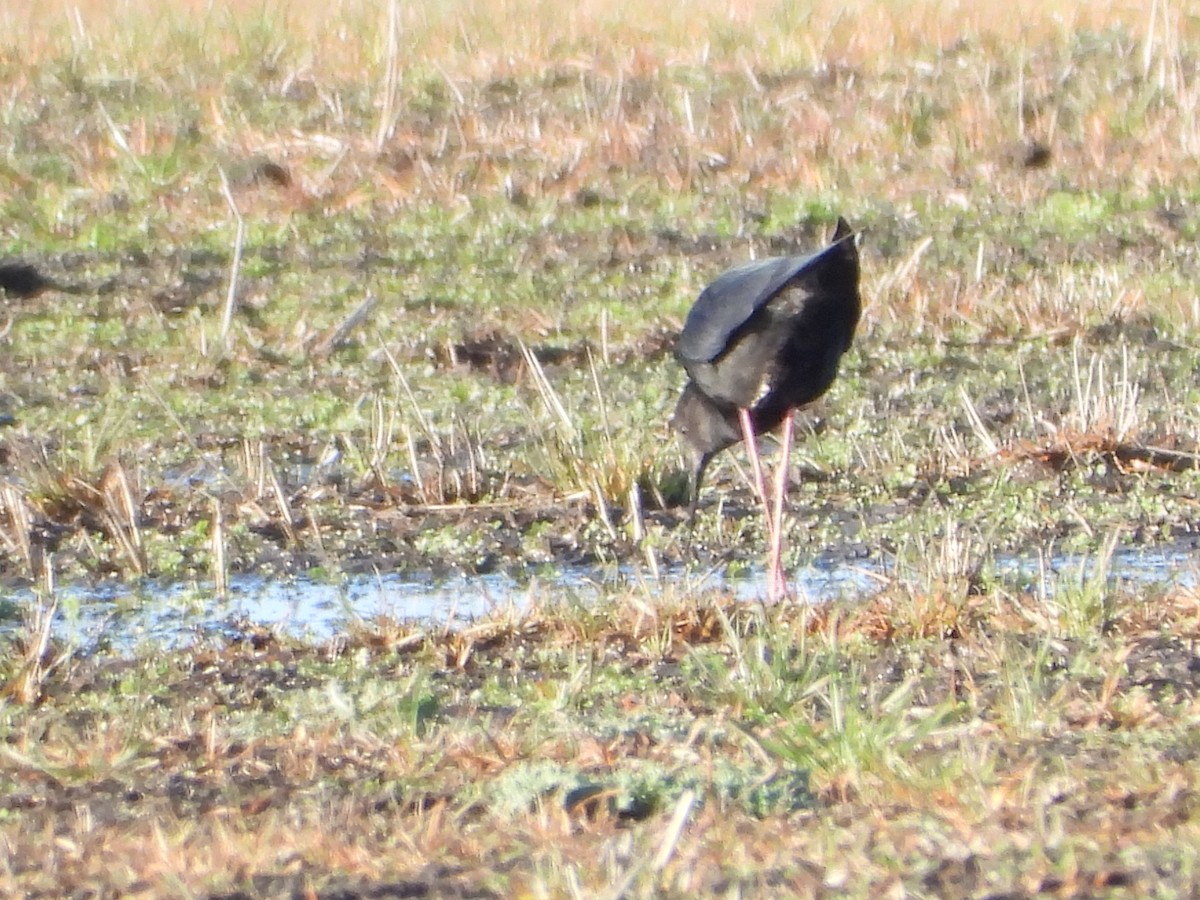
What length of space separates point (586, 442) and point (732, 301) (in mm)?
928

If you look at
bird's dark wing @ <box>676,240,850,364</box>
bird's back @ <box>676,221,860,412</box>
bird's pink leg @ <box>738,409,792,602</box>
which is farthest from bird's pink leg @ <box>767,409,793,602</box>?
bird's dark wing @ <box>676,240,850,364</box>

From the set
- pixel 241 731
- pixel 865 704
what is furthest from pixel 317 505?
pixel 865 704

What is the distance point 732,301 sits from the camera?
5492mm

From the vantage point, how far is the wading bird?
5.26 m

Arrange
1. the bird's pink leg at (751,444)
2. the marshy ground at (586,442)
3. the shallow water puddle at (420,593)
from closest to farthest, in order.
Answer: the marshy ground at (586,442), the shallow water puddle at (420,593), the bird's pink leg at (751,444)

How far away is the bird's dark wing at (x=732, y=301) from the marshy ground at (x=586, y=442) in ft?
1.49

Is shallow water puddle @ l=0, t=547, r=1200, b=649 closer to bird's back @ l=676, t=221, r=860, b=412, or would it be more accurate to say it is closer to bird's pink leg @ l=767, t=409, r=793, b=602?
bird's pink leg @ l=767, t=409, r=793, b=602

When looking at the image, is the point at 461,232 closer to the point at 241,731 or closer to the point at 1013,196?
the point at 1013,196

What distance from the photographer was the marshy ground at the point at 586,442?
3.17 m

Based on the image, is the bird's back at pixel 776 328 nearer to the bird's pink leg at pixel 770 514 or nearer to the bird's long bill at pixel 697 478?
the bird's pink leg at pixel 770 514

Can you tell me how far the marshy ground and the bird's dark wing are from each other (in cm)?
45

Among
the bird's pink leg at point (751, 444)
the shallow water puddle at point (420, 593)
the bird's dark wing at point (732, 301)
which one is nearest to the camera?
the shallow water puddle at point (420, 593)

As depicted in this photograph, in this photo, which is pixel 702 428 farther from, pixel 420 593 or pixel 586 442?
pixel 420 593

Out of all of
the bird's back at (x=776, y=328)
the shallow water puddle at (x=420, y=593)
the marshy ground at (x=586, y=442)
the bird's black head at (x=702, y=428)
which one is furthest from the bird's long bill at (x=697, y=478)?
the shallow water puddle at (x=420, y=593)
